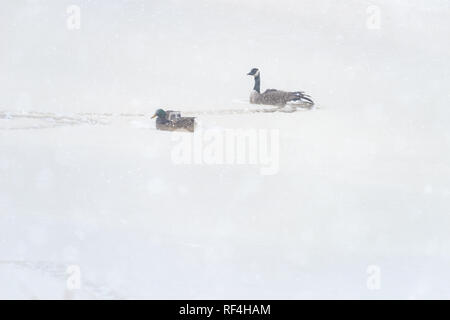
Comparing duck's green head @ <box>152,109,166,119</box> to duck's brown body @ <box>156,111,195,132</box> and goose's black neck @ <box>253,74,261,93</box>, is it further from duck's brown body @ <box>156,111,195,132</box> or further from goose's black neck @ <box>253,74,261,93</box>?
goose's black neck @ <box>253,74,261,93</box>

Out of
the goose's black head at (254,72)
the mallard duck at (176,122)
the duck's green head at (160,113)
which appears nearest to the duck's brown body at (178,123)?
the mallard duck at (176,122)

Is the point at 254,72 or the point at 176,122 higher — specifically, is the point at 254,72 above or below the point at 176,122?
above

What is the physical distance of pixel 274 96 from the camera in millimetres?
10500

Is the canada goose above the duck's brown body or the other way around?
above

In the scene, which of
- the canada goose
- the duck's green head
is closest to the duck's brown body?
the duck's green head

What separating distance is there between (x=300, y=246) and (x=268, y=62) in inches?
139

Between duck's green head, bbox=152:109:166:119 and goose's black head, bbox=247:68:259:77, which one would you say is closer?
duck's green head, bbox=152:109:166:119

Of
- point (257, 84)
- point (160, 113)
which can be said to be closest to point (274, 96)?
point (257, 84)

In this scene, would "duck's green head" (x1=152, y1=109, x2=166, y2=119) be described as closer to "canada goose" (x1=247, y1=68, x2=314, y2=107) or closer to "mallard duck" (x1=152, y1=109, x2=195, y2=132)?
"mallard duck" (x1=152, y1=109, x2=195, y2=132)

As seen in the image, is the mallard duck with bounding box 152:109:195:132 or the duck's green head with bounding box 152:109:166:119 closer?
the mallard duck with bounding box 152:109:195:132

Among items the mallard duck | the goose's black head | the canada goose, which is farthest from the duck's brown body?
the goose's black head

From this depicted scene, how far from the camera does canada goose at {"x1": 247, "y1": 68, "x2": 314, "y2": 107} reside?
10.3 meters

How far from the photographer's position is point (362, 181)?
30.6 feet

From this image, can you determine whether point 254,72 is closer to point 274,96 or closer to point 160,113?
point 274,96
